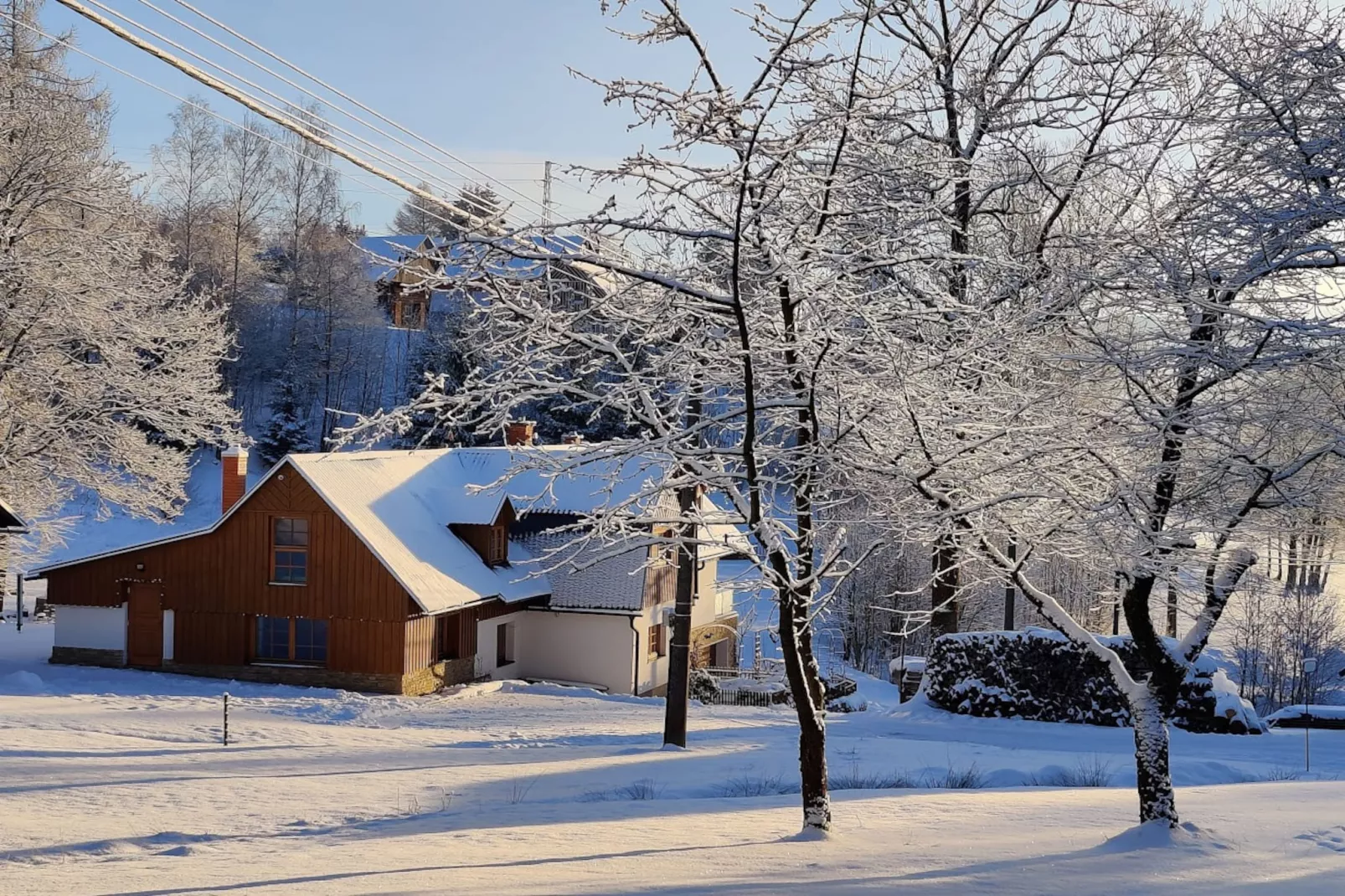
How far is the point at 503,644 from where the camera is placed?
28547 millimetres

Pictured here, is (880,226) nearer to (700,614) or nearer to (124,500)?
(124,500)

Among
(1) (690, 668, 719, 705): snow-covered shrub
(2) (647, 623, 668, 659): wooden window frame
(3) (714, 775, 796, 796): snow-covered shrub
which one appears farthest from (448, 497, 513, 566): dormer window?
(3) (714, 775, 796, 796): snow-covered shrub

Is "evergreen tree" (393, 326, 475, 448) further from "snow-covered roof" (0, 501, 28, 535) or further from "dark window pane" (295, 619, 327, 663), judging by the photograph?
"snow-covered roof" (0, 501, 28, 535)

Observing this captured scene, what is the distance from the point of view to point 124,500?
81.6 ft

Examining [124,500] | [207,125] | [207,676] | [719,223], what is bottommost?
[207,676]

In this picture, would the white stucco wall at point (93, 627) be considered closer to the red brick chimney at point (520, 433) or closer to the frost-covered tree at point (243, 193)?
the red brick chimney at point (520, 433)

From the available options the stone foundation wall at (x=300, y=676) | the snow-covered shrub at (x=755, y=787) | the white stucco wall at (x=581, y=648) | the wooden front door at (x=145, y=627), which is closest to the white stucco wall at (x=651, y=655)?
the white stucco wall at (x=581, y=648)

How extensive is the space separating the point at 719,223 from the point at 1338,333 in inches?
166

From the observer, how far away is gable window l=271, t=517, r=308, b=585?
81.8 feet

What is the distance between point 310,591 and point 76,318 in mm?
7388

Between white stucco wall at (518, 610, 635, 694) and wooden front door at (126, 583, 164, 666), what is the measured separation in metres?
8.73

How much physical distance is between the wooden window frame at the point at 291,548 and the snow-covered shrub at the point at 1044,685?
1369 centimetres

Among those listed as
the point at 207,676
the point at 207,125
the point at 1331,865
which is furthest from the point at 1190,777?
the point at 207,125

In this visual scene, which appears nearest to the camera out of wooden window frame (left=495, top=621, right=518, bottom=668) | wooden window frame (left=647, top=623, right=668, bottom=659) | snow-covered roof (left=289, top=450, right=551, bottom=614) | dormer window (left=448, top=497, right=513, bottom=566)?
snow-covered roof (left=289, top=450, right=551, bottom=614)
